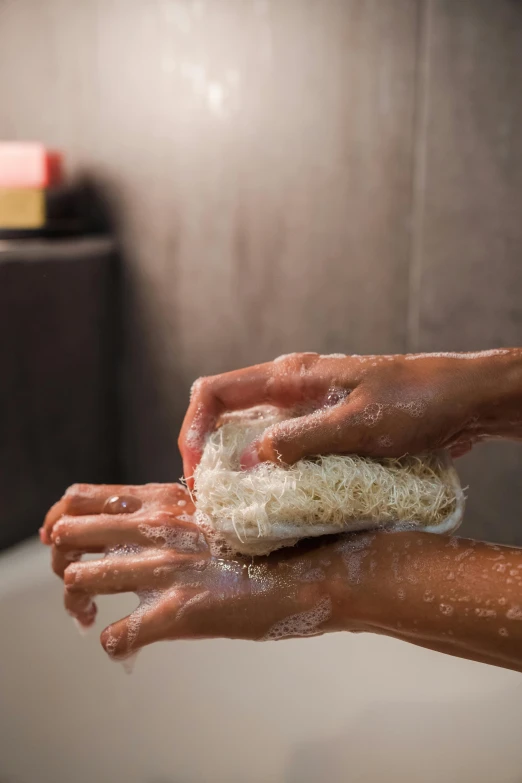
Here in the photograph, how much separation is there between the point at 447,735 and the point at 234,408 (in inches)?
23.6

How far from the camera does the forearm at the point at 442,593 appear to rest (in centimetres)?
58

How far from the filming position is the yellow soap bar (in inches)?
54.1

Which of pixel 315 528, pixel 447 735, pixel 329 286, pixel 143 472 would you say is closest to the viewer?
pixel 315 528

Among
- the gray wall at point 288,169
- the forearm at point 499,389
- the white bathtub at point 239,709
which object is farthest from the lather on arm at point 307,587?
the gray wall at point 288,169

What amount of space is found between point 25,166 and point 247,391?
0.95m

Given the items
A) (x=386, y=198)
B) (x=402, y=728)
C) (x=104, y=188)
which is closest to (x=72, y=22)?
(x=104, y=188)

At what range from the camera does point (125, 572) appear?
2.20 ft

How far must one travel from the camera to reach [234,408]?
0.68 m

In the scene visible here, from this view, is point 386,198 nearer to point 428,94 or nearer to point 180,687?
point 428,94

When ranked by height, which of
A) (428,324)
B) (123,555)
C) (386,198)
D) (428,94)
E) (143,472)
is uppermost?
(428,94)

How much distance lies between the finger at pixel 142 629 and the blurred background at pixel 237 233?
17.1 inches

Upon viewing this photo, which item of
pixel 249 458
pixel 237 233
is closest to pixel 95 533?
pixel 249 458

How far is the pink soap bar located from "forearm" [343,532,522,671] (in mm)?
1061

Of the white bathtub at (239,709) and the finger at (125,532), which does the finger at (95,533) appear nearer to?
the finger at (125,532)
